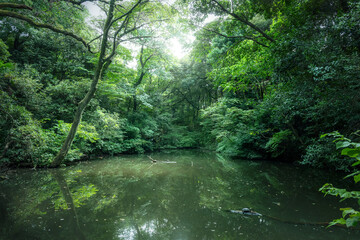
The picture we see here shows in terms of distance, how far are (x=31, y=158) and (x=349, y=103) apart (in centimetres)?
1142

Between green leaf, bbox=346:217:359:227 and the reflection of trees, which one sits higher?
green leaf, bbox=346:217:359:227

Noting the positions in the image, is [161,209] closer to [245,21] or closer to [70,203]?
[70,203]

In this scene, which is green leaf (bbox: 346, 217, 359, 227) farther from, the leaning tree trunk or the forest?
the leaning tree trunk

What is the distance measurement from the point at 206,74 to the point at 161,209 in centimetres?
671

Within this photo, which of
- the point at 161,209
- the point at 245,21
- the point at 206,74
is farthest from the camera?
the point at 206,74

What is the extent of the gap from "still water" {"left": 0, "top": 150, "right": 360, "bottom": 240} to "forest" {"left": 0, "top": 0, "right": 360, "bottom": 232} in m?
1.08

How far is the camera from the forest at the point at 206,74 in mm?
4453

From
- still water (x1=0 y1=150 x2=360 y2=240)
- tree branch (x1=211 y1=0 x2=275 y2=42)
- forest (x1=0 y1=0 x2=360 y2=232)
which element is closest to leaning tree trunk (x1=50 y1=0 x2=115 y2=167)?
forest (x1=0 y1=0 x2=360 y2=232)

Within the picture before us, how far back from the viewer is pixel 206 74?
879cm

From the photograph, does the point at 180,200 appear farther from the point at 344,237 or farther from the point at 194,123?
the point at 194,123

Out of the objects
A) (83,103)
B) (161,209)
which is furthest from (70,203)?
(83,103)

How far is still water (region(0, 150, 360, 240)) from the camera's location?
2.96m

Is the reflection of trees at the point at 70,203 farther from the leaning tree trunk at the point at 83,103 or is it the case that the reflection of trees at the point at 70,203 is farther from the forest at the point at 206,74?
the forest at the point at 206,74

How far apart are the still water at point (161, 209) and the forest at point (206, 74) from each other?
108 centimetres
